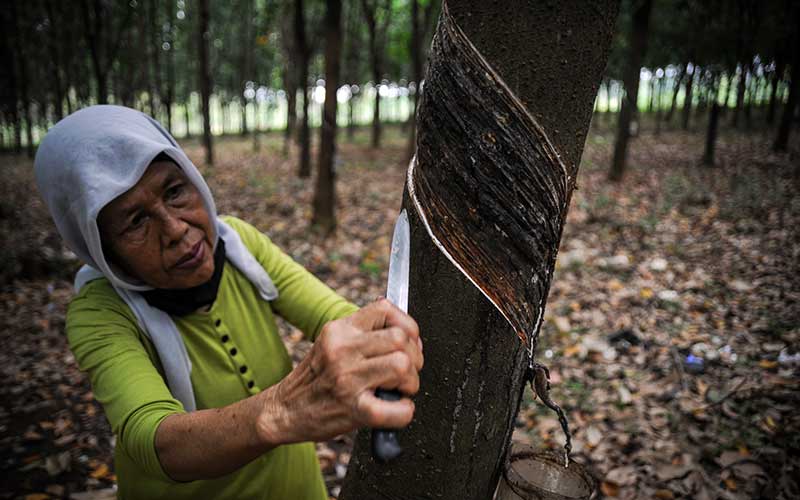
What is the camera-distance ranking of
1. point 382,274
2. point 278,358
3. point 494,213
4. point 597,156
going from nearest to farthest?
point 494,213, point 278,358, point 382,274, point 597,156

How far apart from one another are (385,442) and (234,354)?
42.5 inches

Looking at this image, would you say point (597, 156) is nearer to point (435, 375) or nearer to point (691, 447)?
point (691, 447)

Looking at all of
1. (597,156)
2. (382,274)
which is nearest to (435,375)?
(382,274)

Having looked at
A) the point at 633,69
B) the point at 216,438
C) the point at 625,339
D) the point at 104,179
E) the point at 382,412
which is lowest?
the point at 625,339

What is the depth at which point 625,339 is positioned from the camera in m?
4.38

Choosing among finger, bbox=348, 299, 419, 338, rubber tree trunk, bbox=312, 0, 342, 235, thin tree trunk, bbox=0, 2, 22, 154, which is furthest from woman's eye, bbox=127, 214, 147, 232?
thin tree trunk, bbox=0, 2, 22, 154

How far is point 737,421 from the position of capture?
3148mm

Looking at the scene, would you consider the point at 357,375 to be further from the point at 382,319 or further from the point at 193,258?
the point at 193,258

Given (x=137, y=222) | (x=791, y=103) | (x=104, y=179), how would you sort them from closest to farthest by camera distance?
(x=104, y=179)
(x=137, y=222)
(x=791, y=103)

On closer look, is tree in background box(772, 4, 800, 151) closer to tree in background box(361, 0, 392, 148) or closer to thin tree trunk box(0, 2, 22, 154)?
tree in background box(361, 0, 392, 148)

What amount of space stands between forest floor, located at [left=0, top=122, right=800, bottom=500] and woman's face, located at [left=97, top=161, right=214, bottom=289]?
2351 millimetres

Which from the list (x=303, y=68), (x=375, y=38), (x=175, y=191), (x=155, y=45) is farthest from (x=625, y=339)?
(x=155, y=45)

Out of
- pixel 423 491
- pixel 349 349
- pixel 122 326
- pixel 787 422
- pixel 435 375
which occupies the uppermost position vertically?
pixel 349 349

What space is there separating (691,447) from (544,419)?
37.3 inches
